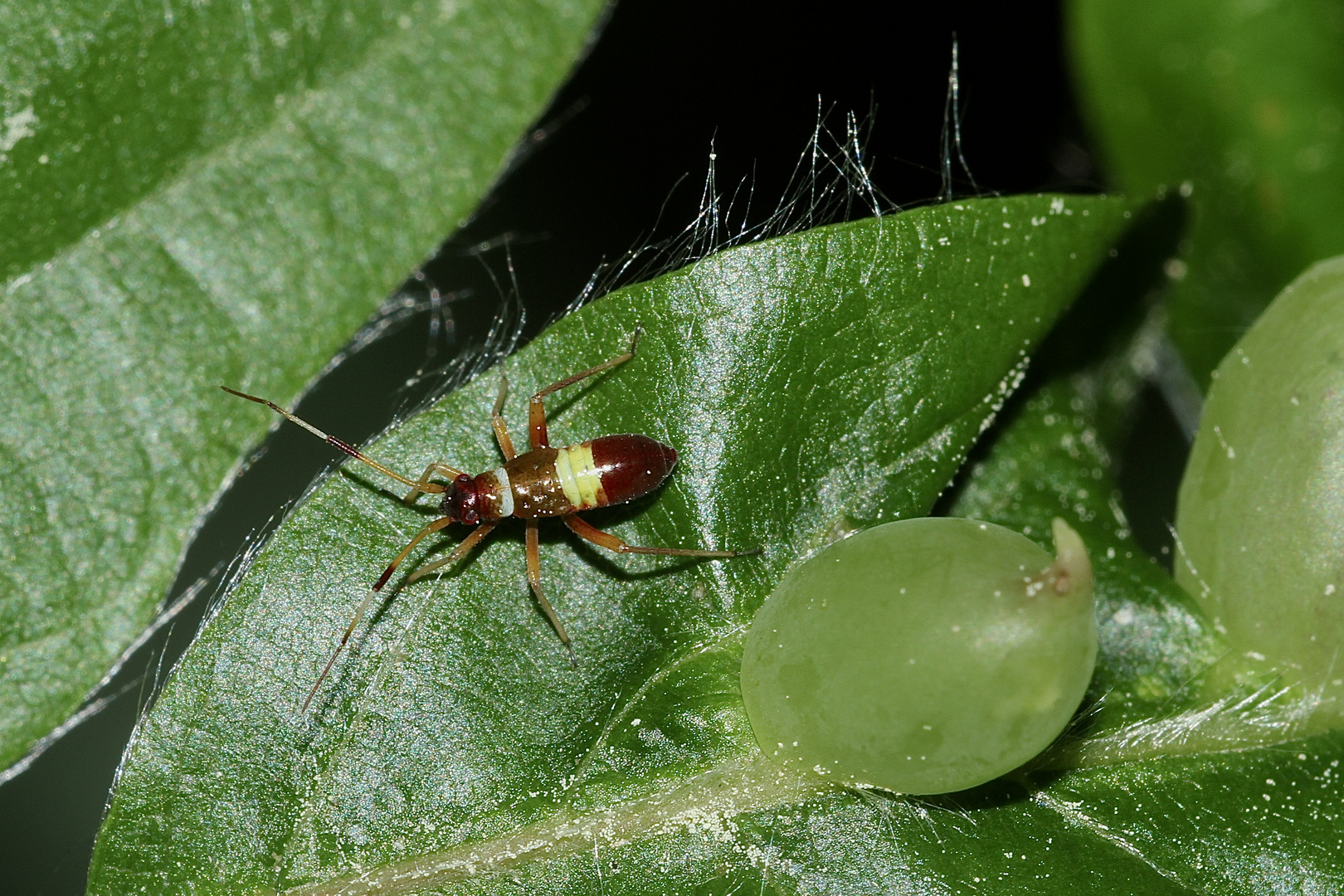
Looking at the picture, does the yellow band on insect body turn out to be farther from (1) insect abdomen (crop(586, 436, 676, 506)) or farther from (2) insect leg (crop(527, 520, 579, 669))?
(2) insect leg (crop(527, 520, 579, 669))

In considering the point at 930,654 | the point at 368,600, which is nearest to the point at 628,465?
the point at 368,600

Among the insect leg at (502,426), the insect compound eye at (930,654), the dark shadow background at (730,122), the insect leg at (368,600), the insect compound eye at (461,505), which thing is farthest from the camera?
the dark shadow background at (730,122)

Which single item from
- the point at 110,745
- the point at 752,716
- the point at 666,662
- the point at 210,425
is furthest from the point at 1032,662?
the point at 110,745

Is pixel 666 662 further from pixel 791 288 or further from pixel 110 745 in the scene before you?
pixel 110 745

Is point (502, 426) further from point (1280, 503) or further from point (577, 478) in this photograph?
point (1280, 503)

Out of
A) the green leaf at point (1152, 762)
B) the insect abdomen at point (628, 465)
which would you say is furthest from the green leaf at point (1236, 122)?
the insect abdomen at point (628, 465)

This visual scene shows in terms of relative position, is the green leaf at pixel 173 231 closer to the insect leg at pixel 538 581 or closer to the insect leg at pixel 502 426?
the insect leg at pixel 502 426
